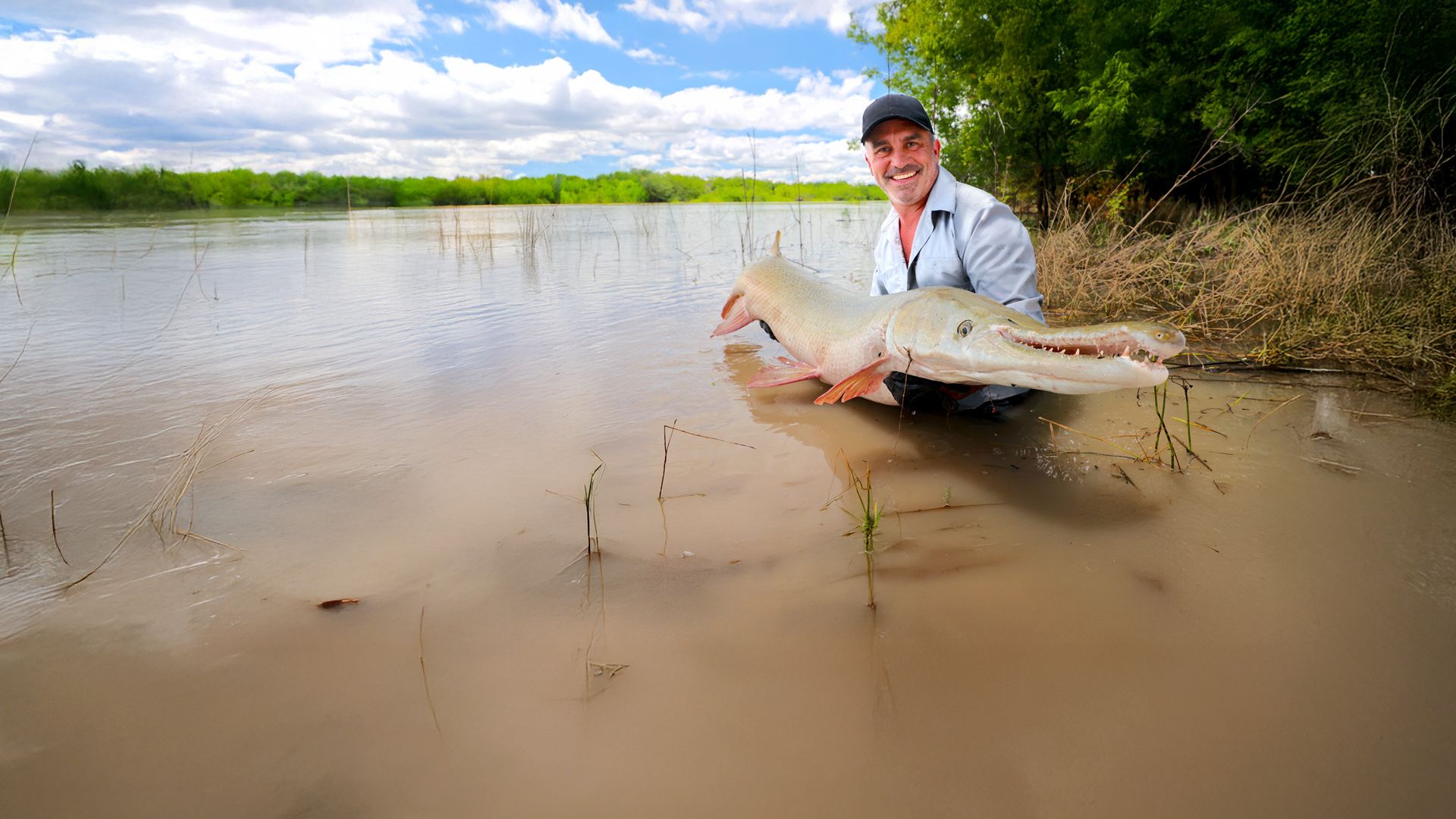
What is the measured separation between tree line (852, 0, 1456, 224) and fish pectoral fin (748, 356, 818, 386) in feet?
12.0

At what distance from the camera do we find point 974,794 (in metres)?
1.21

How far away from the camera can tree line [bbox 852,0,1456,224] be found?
19.0 ft

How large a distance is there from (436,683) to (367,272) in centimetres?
855

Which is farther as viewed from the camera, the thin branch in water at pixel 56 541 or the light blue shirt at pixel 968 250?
the light blue shirt at pixel 968 250

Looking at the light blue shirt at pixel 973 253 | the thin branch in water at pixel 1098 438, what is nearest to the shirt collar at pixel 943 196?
the light blue shirt at pixel 973 253

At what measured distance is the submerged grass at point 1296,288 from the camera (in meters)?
3.62

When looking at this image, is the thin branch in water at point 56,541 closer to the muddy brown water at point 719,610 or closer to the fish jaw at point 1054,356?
the muddy brown water at point 719,610

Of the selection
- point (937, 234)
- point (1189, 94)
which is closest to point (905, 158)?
point (937, 234)

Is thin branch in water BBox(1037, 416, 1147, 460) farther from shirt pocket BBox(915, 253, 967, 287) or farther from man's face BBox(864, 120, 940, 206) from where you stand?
man's face BBox(864, 120, 940, 206)

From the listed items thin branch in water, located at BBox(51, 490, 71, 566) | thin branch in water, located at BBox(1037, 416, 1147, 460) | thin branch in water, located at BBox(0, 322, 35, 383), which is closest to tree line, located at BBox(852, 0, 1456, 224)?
thin branch in water, located at BBox(1037, 416, 1147, 460)

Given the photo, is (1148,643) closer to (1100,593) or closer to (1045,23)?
(1100,593)

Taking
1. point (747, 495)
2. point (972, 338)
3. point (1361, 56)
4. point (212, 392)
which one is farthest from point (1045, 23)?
point (212, 392)

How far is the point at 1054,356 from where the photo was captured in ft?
7.04

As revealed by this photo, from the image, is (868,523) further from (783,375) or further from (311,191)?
(311,191)
